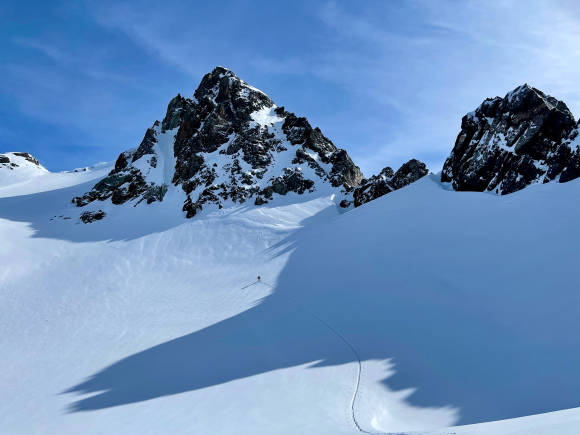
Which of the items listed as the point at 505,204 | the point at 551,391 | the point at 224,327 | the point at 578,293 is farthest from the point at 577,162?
the point at 224,327

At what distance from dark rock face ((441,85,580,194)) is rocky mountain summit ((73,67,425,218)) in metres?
11.0

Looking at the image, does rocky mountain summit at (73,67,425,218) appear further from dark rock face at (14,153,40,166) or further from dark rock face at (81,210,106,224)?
dark rock face at (14,153,40,166)

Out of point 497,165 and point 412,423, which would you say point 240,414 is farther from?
point 497,165

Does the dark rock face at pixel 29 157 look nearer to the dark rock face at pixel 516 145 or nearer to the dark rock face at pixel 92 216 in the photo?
the dark rock face at pixel 92 216

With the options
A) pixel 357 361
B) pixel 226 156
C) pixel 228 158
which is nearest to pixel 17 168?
pixel 226 156

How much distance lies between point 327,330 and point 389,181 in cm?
3294

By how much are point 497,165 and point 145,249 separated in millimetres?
36161

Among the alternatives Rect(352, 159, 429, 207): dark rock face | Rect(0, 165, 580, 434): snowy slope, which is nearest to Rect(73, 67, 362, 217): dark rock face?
Rect(352, 159, 429, 207): dark rock face

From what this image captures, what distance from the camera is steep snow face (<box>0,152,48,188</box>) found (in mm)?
73175

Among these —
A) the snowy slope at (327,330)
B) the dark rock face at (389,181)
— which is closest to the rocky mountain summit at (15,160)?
the snowy slope at (327,330)

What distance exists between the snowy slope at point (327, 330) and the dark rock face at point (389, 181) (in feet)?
33.5

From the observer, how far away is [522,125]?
98.4 ft

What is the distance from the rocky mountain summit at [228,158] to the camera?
50.5 meters

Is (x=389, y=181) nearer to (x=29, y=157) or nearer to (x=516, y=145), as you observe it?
(x=516, y=145)
